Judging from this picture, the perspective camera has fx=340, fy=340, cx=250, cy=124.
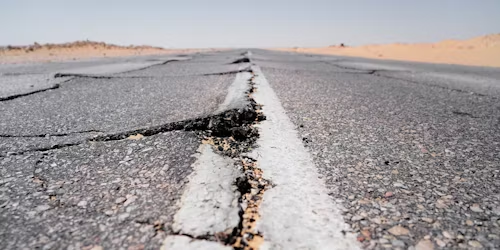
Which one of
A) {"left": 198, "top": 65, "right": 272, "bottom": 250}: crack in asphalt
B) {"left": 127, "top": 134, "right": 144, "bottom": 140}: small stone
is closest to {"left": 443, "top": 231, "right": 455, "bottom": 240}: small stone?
{"left": 198, "top": 65, "right": 272, "bottom": 250}: crack in asphalt

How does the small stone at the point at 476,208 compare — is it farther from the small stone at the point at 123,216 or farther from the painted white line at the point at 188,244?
the small stone at the point at 123,216

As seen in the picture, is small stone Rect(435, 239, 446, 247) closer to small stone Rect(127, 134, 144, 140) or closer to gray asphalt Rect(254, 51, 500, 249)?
gray asphalt Rect(254, 51, 500, 249)

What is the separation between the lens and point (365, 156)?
5.06ft

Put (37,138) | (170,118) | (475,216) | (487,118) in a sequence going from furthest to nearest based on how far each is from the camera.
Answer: (487,118) → (170,118) → (37,138) → (475,216)

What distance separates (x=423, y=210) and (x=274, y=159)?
2.03ft

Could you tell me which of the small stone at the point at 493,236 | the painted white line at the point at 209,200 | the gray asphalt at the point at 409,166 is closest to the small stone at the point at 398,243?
the gray asphalt at the point at 409,166

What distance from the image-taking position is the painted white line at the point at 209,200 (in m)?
0.93

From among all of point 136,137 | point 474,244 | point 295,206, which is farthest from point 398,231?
point 136,137

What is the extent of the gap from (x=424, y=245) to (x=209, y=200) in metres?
0.61

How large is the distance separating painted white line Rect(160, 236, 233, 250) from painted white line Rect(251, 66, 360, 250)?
4.9 inches

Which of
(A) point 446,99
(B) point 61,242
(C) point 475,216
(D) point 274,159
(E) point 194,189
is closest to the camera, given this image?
(B) point 61,242

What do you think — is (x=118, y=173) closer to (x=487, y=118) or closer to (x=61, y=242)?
(x=61, y=242)

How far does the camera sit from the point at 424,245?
2.91 ft

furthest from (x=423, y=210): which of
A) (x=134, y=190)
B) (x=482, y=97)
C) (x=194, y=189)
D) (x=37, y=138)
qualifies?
(x=482, y=97)
